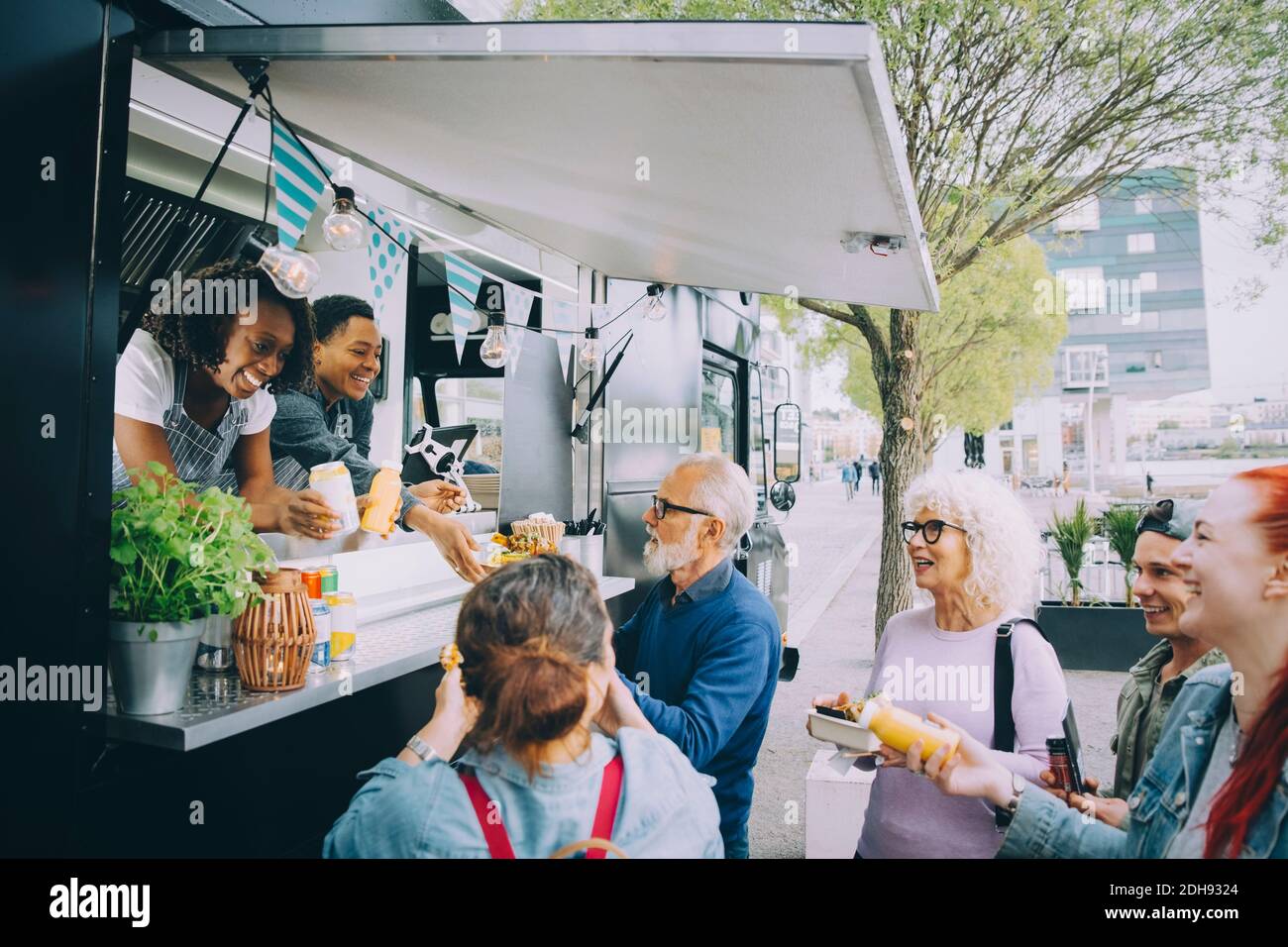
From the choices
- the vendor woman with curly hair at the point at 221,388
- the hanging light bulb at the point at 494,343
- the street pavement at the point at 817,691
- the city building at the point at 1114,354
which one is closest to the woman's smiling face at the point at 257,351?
the vendor woman with curly hair at the point at 221,388

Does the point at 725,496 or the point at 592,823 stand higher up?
the point at 725,496

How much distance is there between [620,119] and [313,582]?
68.0 inches

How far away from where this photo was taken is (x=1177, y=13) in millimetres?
5512

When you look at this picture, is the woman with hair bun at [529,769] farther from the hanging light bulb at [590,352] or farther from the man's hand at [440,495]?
the hanging light bulb at [590,352]

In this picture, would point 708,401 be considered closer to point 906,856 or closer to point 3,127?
point 906,856

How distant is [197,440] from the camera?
2.51m

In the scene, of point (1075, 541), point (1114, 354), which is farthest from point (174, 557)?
point (1114, 354)

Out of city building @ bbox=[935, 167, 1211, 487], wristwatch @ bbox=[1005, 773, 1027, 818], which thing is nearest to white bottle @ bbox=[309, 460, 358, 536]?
wristwatch @ bbox=[1005, 773, 1027, 818]

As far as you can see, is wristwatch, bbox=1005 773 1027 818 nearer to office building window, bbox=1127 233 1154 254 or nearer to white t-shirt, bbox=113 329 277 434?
white t-shirt, bbox=113 329 277 434

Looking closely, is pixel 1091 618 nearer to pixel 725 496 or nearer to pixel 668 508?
pixel 725 496

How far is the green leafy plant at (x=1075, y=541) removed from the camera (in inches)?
313

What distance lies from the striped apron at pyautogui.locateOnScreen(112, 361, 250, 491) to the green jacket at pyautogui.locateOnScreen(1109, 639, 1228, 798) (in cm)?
286
